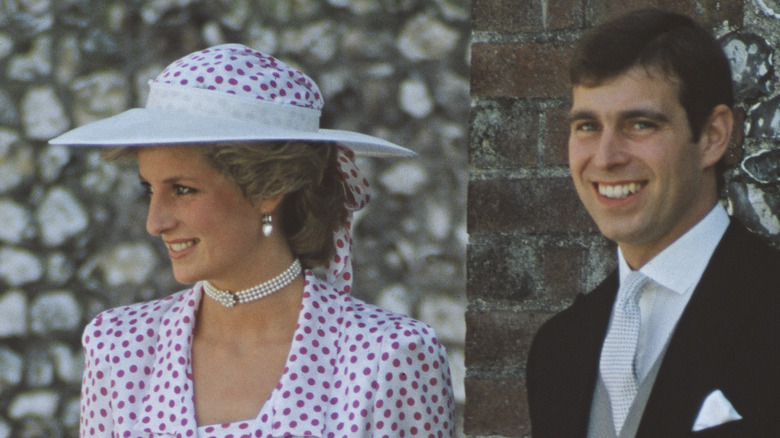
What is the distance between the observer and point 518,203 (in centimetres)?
321

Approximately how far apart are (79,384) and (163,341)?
54.2 inches

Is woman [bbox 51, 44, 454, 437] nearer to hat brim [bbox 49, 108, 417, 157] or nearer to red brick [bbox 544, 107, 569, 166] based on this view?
hat brim [bbox 49, 108, 417, 157]

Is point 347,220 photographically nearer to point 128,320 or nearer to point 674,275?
point 128,320

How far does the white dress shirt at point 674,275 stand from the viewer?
8.16 feet

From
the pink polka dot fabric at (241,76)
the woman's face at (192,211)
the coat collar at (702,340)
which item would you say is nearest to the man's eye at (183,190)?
the woman's face at (192,211)

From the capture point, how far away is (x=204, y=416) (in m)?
2.77

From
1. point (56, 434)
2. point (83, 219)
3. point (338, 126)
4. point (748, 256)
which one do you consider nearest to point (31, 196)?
point (83, 219)

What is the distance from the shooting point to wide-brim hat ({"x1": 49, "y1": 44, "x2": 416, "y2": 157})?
2652 millimetres

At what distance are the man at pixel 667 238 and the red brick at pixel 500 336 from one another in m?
0.59

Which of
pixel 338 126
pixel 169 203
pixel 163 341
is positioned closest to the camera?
pixel 169 203

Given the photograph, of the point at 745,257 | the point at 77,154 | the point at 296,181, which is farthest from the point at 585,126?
the point at 77,154

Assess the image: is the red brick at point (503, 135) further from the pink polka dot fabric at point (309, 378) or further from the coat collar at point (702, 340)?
the coat collar at point (702, 340)

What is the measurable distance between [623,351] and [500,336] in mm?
708

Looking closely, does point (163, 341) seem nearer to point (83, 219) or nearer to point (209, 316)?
point (209, 316)
